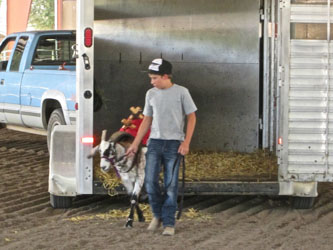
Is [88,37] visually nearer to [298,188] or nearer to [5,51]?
[298,188]

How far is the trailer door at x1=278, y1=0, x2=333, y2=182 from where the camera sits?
782 centimetres

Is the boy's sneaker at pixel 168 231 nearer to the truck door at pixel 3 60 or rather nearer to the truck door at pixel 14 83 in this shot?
the truck door at pixel 14 83

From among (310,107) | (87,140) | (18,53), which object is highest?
(18,53)

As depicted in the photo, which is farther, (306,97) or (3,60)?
(3,60)

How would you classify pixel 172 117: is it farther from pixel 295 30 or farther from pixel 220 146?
pixel 220 146

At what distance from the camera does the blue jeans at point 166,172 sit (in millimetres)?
6965

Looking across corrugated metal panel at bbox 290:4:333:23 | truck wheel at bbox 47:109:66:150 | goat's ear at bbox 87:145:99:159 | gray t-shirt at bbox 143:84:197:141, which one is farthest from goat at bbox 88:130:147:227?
truck wheel at bbox 47:109:66:150

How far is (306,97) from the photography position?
7867mm

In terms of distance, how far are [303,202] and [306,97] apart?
117cm

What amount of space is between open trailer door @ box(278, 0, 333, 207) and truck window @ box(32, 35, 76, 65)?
5248 millimetres

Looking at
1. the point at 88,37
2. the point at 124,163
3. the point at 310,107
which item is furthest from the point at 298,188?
the point at 88,37

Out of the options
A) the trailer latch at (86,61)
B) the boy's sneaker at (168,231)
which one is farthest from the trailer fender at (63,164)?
the boy's sneaker at (168,231)

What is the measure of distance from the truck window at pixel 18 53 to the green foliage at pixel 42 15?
22709 mm

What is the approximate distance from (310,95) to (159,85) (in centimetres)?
175
